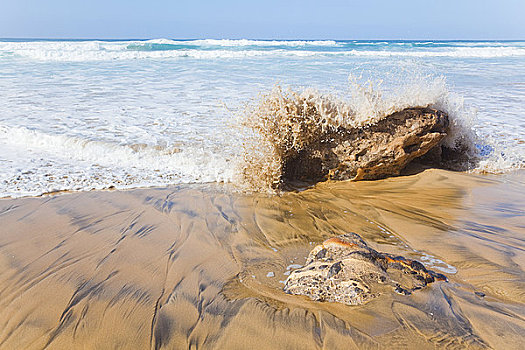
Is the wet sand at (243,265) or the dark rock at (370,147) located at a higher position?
the dark rock at (370,147)

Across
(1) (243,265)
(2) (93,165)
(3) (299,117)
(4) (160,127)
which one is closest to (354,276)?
(1) (243,265)

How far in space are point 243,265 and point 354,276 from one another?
0.83 m

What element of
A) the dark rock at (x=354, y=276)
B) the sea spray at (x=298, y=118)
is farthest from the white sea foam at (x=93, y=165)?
the dark rock at (x=354, y=276)

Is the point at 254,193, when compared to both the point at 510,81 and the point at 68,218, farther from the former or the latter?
the point at 510,81

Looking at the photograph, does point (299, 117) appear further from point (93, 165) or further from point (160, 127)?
point (160, 127)

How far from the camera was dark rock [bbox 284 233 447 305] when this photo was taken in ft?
6.95

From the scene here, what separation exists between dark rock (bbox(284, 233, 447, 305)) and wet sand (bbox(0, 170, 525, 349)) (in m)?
0.06

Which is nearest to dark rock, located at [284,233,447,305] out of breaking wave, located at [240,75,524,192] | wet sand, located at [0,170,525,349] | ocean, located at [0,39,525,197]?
wet sand, located at [0,170,525,349]

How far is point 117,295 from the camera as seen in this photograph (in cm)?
231

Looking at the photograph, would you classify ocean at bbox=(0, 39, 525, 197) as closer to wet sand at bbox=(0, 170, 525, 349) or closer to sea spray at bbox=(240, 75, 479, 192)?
sea spray at bbox=(240, 75, 479, 192)

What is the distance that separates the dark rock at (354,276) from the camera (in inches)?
83.4

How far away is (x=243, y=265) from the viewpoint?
2662 mm

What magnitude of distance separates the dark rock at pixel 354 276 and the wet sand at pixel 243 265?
0.06 metres

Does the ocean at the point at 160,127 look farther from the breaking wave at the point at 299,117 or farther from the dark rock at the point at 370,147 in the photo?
the dark rock at the point at 370,147
